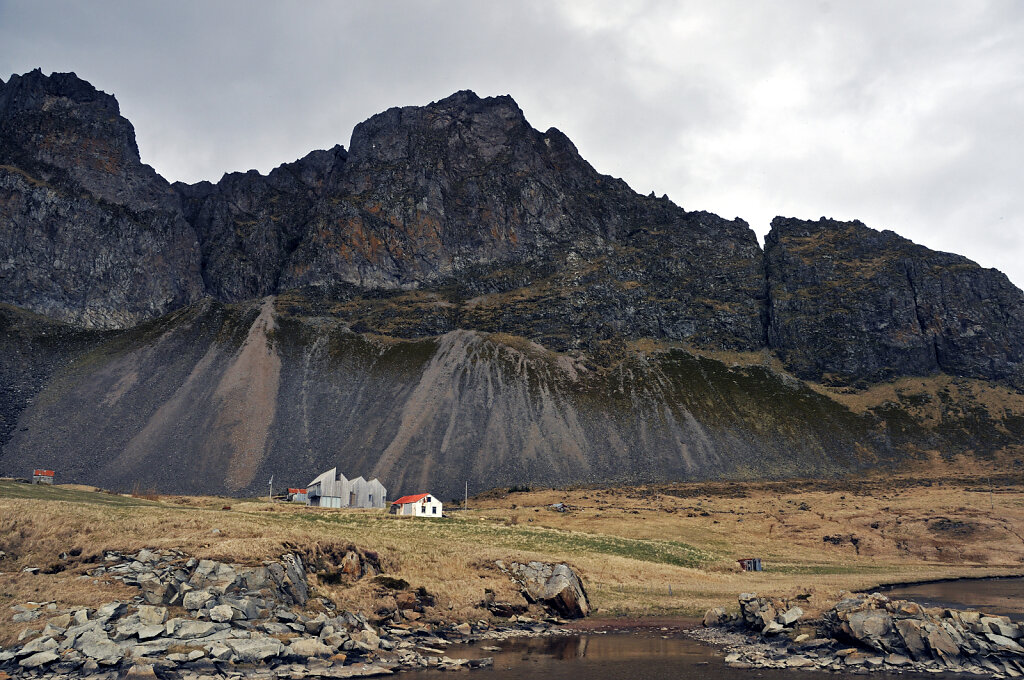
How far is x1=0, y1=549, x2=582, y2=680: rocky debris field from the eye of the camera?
21.2 m

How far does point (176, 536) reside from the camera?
30125 millimetres

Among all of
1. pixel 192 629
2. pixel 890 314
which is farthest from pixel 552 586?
pixel 890 314

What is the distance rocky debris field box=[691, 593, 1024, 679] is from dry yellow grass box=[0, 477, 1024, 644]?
7.27ft

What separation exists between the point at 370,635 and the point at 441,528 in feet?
98.6

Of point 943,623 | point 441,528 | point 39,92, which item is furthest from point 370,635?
point 39,92

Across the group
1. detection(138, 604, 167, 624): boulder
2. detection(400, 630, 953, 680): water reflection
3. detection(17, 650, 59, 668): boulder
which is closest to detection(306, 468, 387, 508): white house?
detection(400, 630, 953, 680): water reflection

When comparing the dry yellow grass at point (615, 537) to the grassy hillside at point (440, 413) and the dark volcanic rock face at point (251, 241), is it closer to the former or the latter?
the grassy hillside at point (440, 413)

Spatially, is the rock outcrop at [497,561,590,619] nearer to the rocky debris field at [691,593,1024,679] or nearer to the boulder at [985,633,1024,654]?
the rocky debris field at [691,593,1024,679]

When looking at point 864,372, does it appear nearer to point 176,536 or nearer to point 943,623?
point 943,623

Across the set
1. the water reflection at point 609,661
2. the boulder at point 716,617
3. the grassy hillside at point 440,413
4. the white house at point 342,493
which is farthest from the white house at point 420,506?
the water reflection at point 609,661

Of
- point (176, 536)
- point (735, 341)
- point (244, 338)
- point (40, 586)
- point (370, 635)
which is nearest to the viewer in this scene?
point (40, 586)

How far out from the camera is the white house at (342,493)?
271 feet

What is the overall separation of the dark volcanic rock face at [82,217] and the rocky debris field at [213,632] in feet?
480

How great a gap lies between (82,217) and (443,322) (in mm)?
94021
